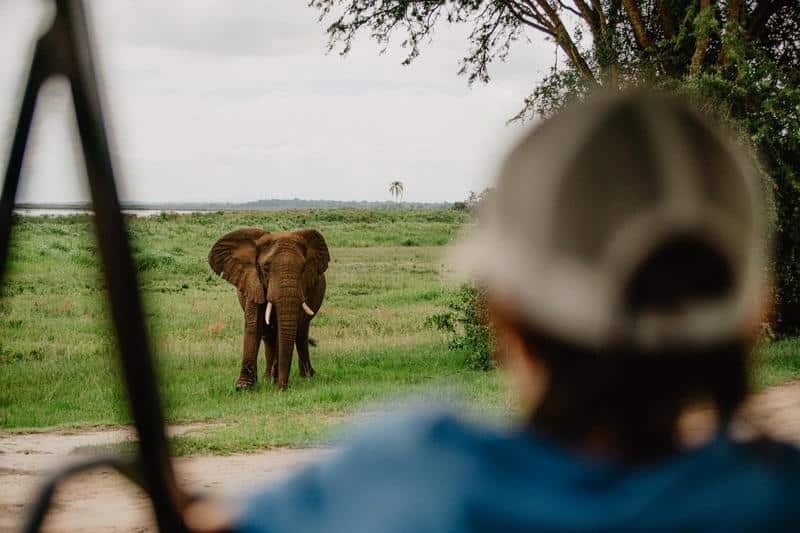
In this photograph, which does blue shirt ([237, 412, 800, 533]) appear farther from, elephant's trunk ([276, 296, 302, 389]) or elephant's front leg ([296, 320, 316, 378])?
elephant's front leg ([296, 320, 316, 378])

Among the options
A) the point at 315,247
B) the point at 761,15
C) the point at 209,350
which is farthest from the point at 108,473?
the point at 761,15

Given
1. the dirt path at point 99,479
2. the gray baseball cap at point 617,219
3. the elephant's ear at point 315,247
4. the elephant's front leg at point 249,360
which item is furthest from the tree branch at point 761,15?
the gray baseball cap at point 617,219

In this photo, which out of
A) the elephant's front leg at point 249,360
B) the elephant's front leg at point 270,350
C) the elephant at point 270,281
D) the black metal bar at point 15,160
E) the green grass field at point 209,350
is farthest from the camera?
the elephant's front leg at point 270,350

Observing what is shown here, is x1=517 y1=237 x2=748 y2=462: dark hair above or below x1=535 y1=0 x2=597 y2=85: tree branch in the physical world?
below

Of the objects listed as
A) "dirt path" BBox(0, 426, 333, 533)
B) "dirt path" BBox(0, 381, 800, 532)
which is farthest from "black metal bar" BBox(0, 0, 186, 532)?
"dirt path" BBox(0, 426, 333, 533)

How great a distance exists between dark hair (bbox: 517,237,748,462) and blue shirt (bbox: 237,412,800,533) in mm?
28

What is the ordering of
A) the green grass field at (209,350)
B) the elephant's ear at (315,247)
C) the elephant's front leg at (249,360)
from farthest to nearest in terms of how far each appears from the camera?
the elephant's ear at (315,247) → the elephant's front leg at (249,360) → the green grass field at (209,350)

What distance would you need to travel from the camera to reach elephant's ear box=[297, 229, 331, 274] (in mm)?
14422

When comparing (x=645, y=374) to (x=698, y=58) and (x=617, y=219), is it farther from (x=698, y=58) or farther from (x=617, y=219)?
(x=698, y=58)

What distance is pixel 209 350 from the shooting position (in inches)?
677

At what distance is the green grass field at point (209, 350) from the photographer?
31.1 ft

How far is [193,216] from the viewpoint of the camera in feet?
173

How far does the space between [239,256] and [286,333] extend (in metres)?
1.57

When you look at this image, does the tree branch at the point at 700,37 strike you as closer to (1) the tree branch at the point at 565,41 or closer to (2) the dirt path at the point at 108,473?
(1) the tree branch at the point at 565,41
